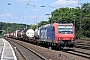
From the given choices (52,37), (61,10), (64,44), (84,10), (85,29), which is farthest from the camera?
(61,10)

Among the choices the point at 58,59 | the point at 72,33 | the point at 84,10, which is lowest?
the point at 58,59

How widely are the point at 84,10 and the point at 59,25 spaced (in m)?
92.7

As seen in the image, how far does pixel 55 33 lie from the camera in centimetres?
2973

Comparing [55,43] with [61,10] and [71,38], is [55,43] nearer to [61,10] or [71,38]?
[71,38]

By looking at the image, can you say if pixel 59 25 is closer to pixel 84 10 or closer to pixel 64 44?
pixel 64 44

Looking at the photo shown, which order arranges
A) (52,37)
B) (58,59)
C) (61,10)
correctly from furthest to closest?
(61,10)
(52,37)
(58,59)

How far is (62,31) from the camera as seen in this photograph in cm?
2969

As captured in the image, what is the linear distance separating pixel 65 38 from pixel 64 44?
67 cm

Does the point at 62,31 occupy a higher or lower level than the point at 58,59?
higher

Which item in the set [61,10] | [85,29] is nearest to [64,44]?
[85,29]

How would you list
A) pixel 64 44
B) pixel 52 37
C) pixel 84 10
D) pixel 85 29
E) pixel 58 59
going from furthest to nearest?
pixel 84 10
pixel 85 29
pixel 52 37
pixel 64 44
pixel 58 59

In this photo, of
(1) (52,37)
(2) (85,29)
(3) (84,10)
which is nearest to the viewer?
(1) (52,37)

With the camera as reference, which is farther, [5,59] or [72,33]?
[72,33]

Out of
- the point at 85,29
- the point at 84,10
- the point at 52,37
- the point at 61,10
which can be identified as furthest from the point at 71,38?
the point at 61,10
